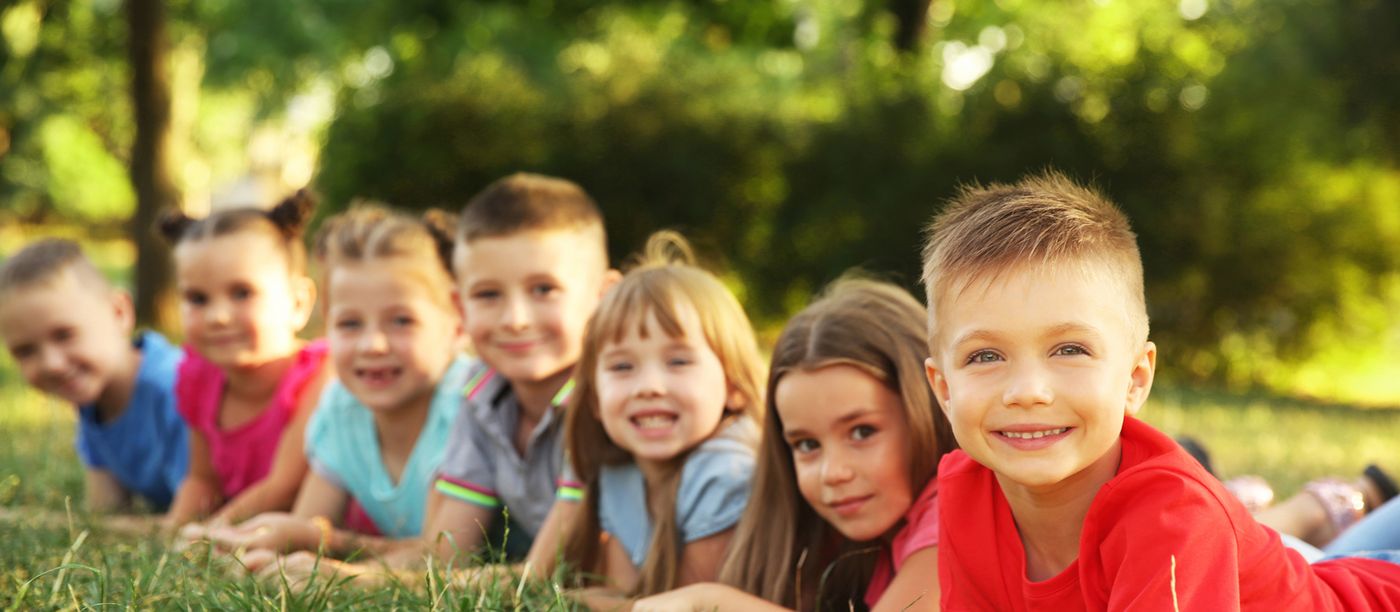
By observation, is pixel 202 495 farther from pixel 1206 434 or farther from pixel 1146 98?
pixel 1146 98

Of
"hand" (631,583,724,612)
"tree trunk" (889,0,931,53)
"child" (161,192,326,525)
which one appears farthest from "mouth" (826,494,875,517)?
"tree trunk" (889,0,931,53)

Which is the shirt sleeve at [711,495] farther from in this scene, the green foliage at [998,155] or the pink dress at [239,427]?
the green foliage at [998,155]

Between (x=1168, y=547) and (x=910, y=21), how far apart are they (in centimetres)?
1370

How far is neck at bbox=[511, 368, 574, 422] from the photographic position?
4.02m

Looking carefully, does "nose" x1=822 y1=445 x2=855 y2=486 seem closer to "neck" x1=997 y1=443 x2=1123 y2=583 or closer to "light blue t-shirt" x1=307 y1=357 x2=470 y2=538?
"neck" x1=997 y1=443 x2=1123 y2=583

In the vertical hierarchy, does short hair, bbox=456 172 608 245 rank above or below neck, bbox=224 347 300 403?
above

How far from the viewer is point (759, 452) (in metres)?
3.15

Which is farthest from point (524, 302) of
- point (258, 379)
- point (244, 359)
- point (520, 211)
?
point (258, 379)

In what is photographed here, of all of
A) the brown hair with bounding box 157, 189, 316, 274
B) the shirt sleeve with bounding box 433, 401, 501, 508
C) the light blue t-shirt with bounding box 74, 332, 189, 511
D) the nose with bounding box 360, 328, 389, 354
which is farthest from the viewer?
the light blue t-shirt with bounding box 74, 332, 189, 511

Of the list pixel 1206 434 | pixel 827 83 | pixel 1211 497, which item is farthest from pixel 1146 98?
pixel 1211 497

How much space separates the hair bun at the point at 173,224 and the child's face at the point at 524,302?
5.27 feet

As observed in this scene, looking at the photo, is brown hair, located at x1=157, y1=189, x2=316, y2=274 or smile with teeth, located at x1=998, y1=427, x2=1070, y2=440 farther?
brown hair, located at x1=157, y1=189, x2=316, y2=274

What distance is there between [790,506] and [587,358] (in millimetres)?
737

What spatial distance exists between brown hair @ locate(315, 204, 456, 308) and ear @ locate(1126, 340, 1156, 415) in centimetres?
265
